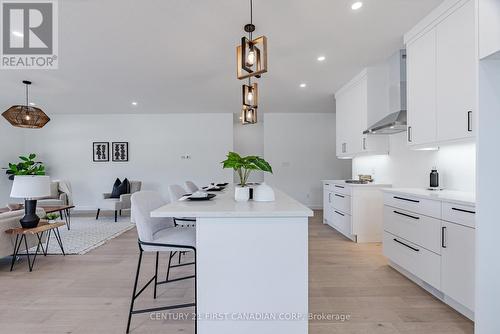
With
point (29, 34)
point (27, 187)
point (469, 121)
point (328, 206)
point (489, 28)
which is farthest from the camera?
point (328, 206)

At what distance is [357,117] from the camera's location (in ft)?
15.0

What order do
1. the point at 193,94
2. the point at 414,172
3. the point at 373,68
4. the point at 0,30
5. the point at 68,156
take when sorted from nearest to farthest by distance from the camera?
the point at 0,30 < the point at 414,172 < the point at 373,68 < the point at 193,94 < the point at 68,156

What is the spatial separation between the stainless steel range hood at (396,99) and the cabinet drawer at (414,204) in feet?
3.32

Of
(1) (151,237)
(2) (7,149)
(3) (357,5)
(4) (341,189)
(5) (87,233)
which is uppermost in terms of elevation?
(3) (357,5)

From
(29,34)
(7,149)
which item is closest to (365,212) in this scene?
(29,34)

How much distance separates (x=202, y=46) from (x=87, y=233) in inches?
150

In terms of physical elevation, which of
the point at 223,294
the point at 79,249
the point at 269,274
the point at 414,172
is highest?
the point at 414,172

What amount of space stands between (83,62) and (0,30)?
96cm

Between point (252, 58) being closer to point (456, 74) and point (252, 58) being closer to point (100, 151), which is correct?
point (456, 74)

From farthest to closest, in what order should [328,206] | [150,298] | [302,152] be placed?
[302,152] < [328,206] < [150,298]

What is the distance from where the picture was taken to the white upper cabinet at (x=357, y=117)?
13.8 feet

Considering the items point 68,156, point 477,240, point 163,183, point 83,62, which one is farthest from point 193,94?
point 477,240

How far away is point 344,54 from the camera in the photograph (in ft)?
11.9

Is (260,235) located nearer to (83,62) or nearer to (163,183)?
(83,62)
